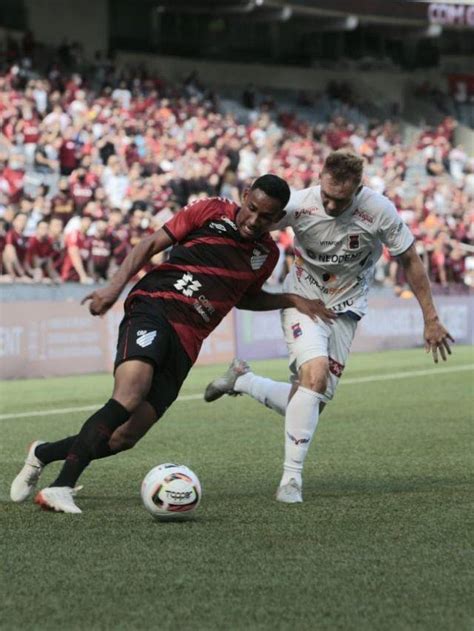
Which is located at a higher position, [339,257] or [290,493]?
[339,257]

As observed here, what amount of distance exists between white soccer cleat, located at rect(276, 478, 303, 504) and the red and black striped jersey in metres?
1.02

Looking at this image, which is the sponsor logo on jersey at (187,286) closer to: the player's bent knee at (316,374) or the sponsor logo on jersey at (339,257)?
the player's bent knee at (316,374)

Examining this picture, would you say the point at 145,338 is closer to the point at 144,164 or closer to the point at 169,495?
the point at 169,495

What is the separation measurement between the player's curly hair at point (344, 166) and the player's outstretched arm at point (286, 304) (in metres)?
0.86

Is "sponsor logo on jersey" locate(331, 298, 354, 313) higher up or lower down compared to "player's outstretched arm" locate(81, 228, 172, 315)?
lower down

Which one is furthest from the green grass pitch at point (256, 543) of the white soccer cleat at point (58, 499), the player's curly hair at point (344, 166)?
the player's curly hair at point (344, 166)

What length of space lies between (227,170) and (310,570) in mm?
22923

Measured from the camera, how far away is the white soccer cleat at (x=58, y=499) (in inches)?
289

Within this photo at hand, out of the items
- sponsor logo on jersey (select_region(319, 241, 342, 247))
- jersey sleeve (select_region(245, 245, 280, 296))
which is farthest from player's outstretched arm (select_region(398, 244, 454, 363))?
jersey sleeve (select_region(245, 245, 280, 296))

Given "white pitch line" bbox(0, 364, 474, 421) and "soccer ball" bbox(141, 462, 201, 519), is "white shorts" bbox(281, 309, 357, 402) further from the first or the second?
"white pitch line" bbox(0, 364, 474, 421)

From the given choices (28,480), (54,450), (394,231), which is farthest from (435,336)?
(28,480)

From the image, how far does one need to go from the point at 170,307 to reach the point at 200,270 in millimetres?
265

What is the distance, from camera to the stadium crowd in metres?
21.5

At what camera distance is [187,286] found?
24.8 ft
